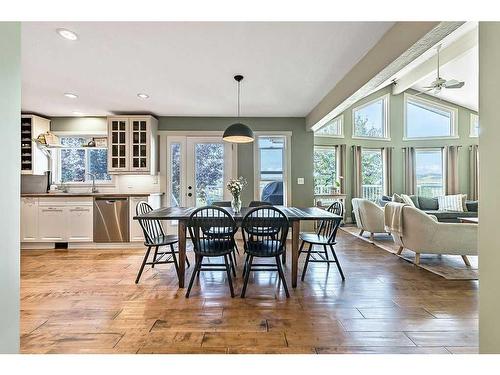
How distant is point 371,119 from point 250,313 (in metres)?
7.58

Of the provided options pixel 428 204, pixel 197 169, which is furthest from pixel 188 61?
pixel 428 204

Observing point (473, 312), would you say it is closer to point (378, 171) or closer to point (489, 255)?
point (489, 255)

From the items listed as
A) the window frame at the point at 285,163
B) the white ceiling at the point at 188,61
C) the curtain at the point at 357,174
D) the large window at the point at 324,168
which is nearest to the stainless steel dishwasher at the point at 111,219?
the white ceiling at the point at 188,61

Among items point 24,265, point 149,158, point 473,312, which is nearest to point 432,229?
point 473,312

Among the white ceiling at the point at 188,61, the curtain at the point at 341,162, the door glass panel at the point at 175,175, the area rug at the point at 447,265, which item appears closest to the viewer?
the white ceiling at the point at 188,61

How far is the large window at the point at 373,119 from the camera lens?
8047 millimetres

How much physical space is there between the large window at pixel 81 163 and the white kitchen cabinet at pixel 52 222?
2.60 feet

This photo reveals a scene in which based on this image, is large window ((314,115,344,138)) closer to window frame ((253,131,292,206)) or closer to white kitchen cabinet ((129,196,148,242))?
window frame ((253,131,292,206))

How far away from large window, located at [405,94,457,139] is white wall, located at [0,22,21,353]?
8956 mm

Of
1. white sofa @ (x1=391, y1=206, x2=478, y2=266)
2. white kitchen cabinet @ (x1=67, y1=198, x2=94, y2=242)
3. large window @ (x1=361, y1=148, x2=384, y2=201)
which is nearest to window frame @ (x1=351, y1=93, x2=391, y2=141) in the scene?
large window @ (x1=361, y1=148, x2=384, y2=201)

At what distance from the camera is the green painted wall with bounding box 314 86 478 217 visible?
25.1ft

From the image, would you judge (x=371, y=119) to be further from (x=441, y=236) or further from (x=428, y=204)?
(x=441, y=236)

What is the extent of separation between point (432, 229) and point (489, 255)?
2.53 metres

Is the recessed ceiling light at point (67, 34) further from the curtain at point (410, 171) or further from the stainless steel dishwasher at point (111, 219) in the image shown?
the curtain at point (410, 171)
